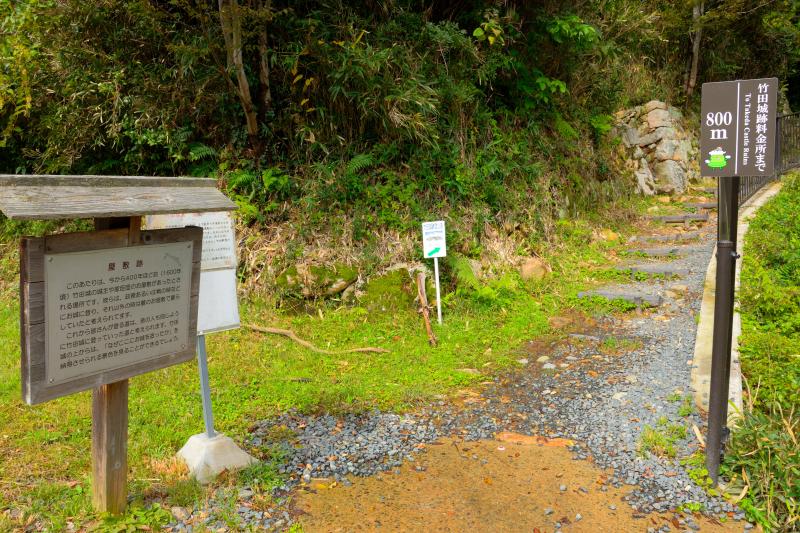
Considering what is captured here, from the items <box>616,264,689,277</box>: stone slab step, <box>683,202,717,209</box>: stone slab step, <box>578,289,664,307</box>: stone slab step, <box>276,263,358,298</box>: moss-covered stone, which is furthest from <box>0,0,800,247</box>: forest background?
<box>683,202,717,209</box>: stone slab step

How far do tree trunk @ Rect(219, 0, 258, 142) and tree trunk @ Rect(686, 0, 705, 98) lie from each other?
11559 millimetres

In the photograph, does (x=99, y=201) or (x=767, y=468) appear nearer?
(x=99, y=201)

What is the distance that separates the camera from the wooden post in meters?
3.14

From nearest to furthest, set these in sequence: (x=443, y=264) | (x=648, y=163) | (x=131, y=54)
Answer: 1. (x=443, y=264)
2. (x=131, y=54)
3. (x=648, y=163)

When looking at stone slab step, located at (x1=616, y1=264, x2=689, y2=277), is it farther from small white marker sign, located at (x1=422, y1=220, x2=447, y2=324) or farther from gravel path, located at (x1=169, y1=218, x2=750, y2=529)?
small white marker sign, located at (x1=422, y1=220, x2=447, y2=324)

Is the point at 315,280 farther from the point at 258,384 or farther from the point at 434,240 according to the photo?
the point at 258,384

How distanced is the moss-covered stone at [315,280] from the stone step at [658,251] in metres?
4.99

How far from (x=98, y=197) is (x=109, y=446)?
137cm

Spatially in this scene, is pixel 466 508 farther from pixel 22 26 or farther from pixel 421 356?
pixel 22 26

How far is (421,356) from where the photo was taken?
592 cm

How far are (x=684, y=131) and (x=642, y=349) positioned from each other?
11.0 metres

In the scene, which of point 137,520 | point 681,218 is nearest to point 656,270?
point 681,218

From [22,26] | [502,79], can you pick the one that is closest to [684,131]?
[502,79]

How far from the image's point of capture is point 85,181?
2703mm
